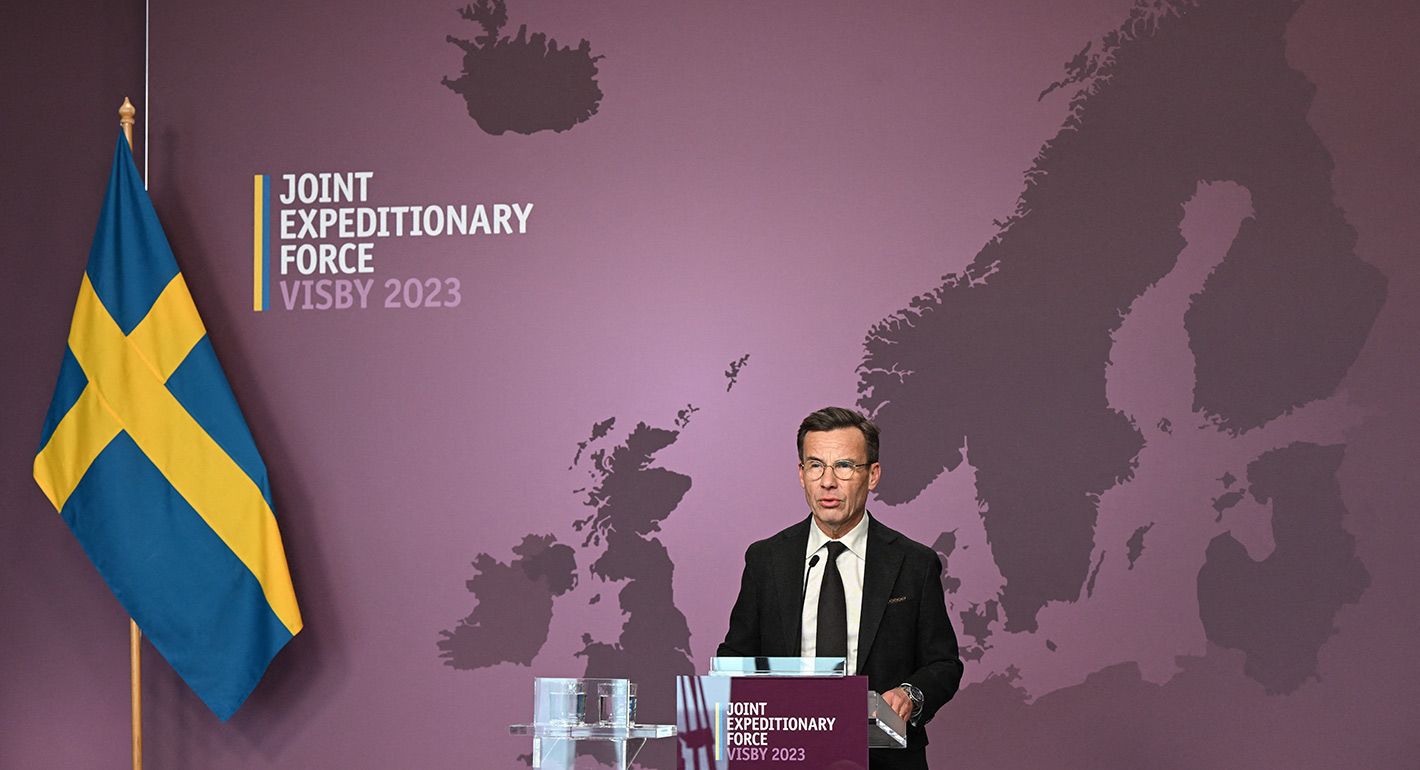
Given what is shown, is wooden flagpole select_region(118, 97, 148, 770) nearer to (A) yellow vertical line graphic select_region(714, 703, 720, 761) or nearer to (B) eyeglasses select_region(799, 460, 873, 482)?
(B) eyeglasses select_region(799, 460, 873, 482)

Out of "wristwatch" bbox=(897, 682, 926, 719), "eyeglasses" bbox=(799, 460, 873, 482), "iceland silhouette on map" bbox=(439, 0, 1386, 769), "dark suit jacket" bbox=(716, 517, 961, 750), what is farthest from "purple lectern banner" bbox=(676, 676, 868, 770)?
"iceland silhouette on map" bbox=(439, 0, 1386, 769)

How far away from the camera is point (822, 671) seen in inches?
98.3

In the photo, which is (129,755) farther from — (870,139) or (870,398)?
(870,139)

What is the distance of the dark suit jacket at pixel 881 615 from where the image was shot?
3.13m

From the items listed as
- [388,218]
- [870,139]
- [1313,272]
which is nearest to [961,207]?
[870,139]

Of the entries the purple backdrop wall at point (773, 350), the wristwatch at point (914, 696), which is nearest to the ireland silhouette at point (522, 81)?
the purple backdrop wall at point (773, 350)

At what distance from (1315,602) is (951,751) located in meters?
1.15

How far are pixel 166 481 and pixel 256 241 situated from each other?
0.86 metres

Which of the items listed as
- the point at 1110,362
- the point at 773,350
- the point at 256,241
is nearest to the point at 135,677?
the point at 256,241

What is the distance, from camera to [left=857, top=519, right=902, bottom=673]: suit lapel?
312 cm

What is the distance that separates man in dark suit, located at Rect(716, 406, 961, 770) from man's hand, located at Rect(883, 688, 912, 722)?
0.19 meters

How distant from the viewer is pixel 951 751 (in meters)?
4.45

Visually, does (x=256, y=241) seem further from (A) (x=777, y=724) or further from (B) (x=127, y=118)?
(A) (x=777, y=724)

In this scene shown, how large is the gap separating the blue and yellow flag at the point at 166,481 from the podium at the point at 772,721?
103 inches
